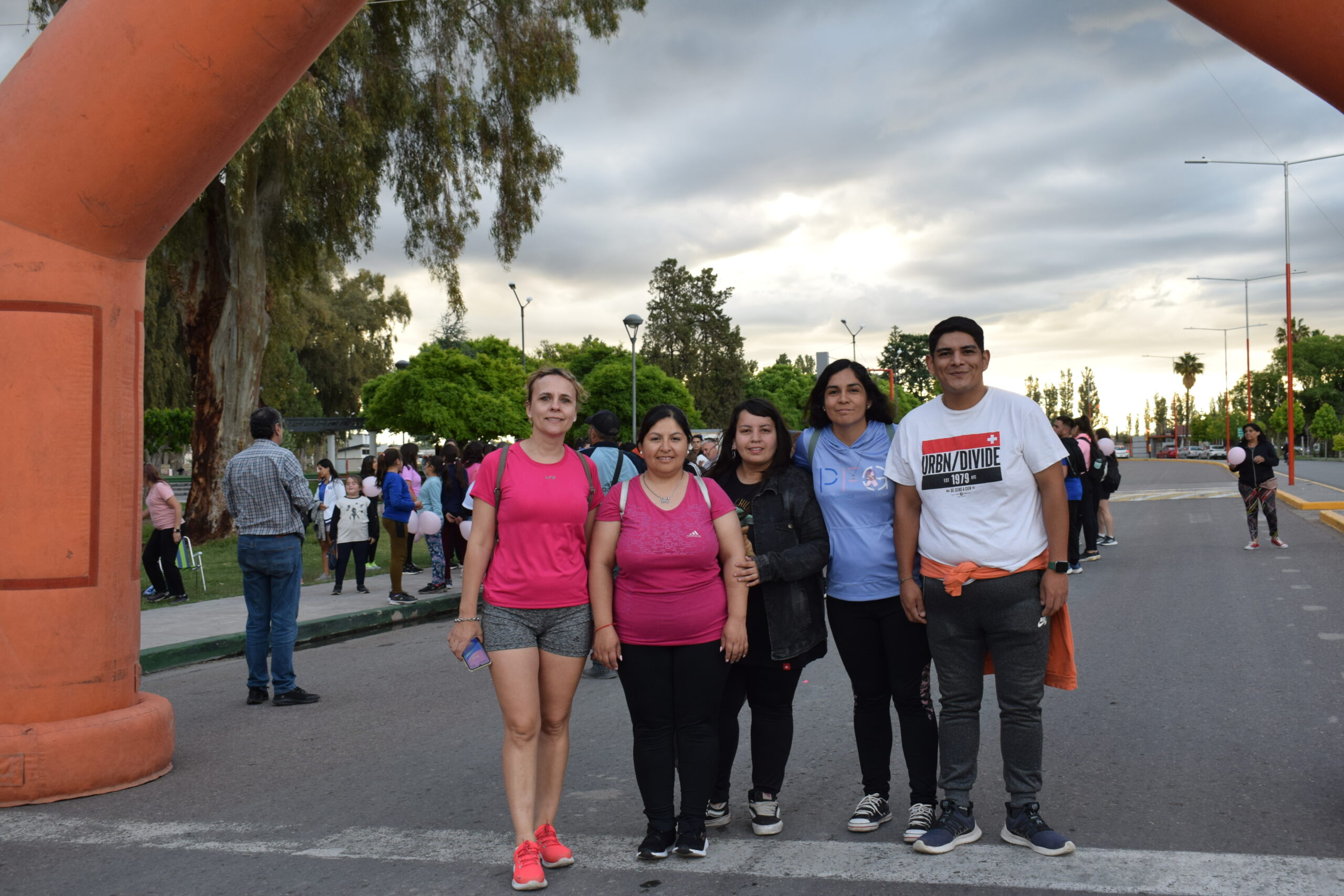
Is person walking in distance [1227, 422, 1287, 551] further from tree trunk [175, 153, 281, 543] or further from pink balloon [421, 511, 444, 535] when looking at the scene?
tree trunk [175, 153, 281, 543]

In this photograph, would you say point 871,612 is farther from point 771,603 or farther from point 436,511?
point 436,511

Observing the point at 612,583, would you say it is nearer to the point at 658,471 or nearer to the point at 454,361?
the point at 658,471

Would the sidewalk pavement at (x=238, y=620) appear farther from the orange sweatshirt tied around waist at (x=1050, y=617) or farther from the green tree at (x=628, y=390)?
the green tree at (x=628, y=390)

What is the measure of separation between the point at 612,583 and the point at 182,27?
3309 mm

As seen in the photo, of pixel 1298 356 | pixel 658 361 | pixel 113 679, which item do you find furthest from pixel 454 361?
pixel 1298 356

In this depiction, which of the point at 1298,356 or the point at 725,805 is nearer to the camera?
the point at 725,805

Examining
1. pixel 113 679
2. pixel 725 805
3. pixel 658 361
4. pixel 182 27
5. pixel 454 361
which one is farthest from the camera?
pixel 658 361

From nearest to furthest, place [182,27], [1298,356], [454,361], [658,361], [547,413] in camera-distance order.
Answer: [547,413], [182,27], [454,361], [658,361], [1298,356]

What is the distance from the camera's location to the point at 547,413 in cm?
392

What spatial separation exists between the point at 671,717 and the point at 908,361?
11552 cm

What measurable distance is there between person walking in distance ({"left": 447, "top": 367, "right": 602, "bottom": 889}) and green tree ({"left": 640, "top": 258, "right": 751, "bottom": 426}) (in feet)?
235

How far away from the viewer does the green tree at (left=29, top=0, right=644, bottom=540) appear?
54.6ft

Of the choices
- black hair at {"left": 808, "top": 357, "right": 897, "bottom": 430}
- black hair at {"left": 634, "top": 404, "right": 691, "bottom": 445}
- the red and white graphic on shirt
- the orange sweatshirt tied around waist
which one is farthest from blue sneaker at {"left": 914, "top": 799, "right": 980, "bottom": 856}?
black hair at {"left": 634, "top": 404, "right": 691, "bottom": 445}

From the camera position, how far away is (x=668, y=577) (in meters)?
3.81
